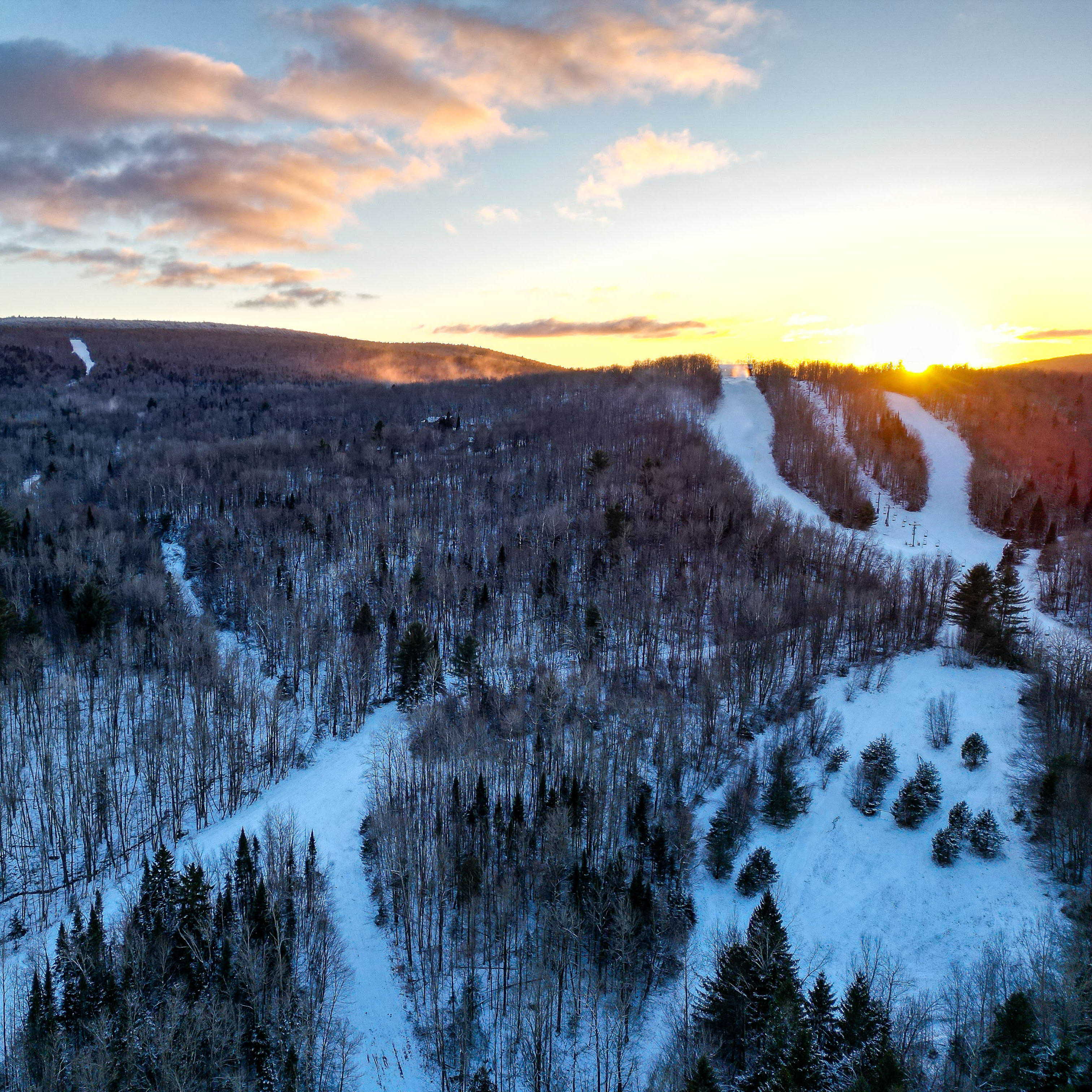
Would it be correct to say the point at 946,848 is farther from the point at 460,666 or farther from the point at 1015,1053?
the point at 460,666

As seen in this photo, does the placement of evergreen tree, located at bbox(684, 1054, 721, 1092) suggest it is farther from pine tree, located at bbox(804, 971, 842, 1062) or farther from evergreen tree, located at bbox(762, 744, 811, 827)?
evergreen tree, located at bbox(762, 744, 811, 827)

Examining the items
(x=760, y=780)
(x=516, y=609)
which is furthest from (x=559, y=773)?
(x=516, y=609)

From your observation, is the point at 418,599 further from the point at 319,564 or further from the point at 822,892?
the point at 822,892

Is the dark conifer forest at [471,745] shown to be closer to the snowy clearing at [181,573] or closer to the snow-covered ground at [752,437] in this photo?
the snowy clearing at [181,573]

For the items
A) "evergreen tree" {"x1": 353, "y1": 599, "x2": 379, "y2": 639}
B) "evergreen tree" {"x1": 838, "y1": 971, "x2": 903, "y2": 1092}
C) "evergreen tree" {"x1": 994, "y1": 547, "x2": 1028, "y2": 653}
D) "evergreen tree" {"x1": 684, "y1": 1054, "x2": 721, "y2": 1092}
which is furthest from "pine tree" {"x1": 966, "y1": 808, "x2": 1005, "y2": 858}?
"evergreen tree" {"x1": 353, "y1": 599, "x2": 379, "y2": 639}

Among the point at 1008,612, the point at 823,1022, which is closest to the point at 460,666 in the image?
the point at 823,1022

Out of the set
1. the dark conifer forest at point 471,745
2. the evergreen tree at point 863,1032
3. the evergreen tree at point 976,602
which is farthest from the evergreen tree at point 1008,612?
the evergreen tree at point 863,1032
